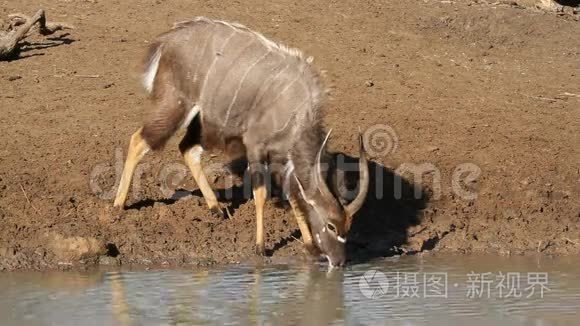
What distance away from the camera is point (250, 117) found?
916 cm

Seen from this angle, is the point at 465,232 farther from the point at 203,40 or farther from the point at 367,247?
the point at 203,40

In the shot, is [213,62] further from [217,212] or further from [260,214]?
[260,214]

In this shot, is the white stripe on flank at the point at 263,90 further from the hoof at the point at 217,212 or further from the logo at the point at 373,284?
the logo at the point at 373,284

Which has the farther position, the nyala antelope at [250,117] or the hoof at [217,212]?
the hoof at [217,212]

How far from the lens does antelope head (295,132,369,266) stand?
8539mm

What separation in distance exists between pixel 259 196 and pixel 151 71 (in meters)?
1.51

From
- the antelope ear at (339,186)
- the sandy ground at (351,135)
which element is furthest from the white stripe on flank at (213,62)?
the antelope ear at (339,186)

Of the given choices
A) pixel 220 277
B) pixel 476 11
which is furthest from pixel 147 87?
pixel 476 11

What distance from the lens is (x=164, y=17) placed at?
44.1ft

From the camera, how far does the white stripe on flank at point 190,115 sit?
939cm

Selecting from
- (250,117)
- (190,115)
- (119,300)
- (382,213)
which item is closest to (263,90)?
(250,117)

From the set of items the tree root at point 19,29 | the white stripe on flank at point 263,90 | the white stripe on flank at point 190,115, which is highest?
the tree root at point 19,29

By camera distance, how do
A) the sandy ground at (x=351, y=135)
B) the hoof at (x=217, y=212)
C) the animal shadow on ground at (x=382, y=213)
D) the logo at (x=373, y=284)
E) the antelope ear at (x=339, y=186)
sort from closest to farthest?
the logo at (x=373, y=284) → the antelope ear at (x=339, y=186) → the sandy ground at (x=351, y=135) → the animal shadow on ground at (x=382, y=213) → the hoof at (x=217, y=212)

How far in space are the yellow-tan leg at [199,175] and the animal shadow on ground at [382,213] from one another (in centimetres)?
113
